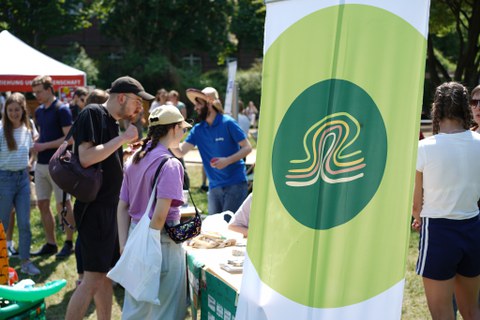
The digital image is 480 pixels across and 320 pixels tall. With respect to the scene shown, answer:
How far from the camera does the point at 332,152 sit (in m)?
2.34

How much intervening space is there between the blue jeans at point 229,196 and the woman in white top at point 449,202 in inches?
105

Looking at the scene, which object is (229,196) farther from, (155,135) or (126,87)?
(155,135)

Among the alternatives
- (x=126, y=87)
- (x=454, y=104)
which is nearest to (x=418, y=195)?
(x=454, y=104)

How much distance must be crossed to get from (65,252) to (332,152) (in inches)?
219

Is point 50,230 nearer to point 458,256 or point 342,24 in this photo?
point 458,256

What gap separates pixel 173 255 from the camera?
12.7 ft

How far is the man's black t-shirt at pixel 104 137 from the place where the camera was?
4145 millimetres

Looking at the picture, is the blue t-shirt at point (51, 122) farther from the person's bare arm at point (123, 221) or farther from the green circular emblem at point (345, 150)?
the green circular emblem at point (345, 150)

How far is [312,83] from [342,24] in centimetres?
26

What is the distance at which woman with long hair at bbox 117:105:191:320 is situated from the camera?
3.74 metres

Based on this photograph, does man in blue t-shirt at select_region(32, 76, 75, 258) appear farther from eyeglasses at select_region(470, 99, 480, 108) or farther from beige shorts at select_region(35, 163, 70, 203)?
eyeglasses at select_region(470, 99, 480, 108)

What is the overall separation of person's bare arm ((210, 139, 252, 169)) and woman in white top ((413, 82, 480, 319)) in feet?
8.09

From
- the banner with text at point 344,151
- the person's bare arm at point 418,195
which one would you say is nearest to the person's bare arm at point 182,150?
the person's bare arm at point 418,195

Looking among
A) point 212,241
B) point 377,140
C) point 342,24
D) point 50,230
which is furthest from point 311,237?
point 50,230
